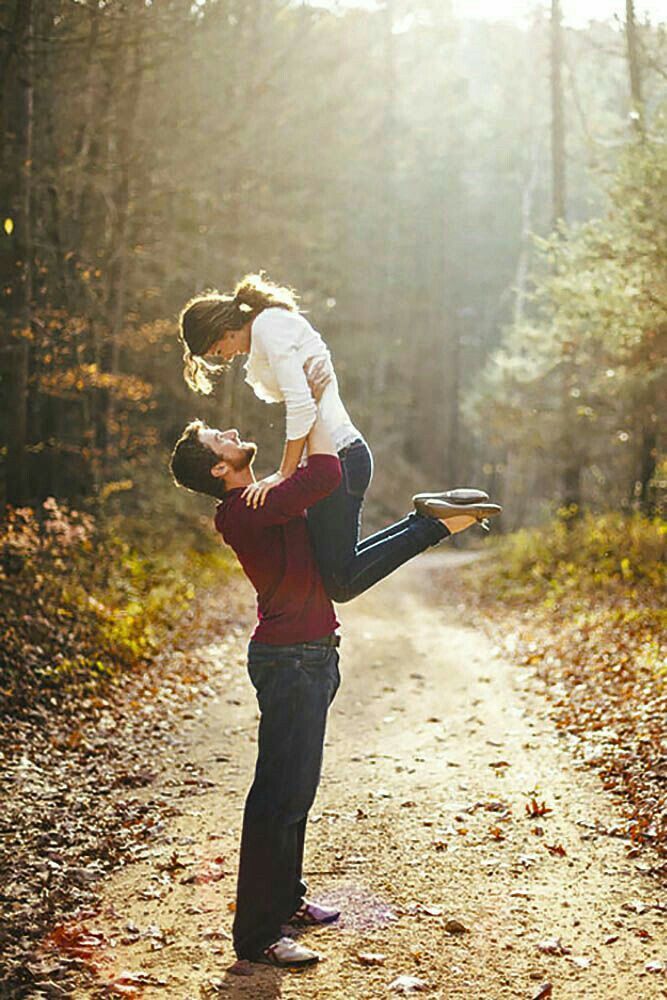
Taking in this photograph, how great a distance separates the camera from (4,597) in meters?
10.3

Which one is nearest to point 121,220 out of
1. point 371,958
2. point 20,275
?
point 20,275

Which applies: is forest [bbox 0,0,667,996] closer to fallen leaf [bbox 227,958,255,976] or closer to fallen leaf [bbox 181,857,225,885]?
fallen leaf [bbox 181,857,225,885]

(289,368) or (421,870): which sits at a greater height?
(289,368)

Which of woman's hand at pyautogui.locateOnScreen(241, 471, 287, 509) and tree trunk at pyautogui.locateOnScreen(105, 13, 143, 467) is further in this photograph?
tree trunk at pyautogui.locateOnScreen(105, 13, 143, 467)

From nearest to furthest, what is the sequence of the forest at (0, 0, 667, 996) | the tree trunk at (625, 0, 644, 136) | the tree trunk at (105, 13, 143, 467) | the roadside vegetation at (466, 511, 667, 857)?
the roadside vegetation at (466, 511, 667, 857)
the forest at (0, 0, 667, 996)
the tree trunk at (105, 13, 143, 467)
the tree trunk at (625, 0, 644, 136)

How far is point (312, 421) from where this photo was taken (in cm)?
491

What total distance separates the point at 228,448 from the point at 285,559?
579 mm

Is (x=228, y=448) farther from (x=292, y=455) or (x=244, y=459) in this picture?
(x=292, y=455)

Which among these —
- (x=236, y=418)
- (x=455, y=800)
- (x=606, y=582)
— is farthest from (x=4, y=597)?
(x=236, y=418)

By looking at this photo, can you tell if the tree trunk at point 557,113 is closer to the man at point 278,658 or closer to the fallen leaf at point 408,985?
the man at point 278,658

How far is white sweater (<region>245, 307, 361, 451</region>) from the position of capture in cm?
489

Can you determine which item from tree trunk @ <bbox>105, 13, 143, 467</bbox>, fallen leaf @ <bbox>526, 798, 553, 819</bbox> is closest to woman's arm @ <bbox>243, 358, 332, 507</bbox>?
fallen leaf @ <bbox>526, 798, 553, 819</bbox>

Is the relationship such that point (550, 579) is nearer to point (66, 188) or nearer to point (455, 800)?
point (66, 188)

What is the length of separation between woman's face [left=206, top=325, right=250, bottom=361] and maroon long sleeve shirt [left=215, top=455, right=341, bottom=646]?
78 centimetres
